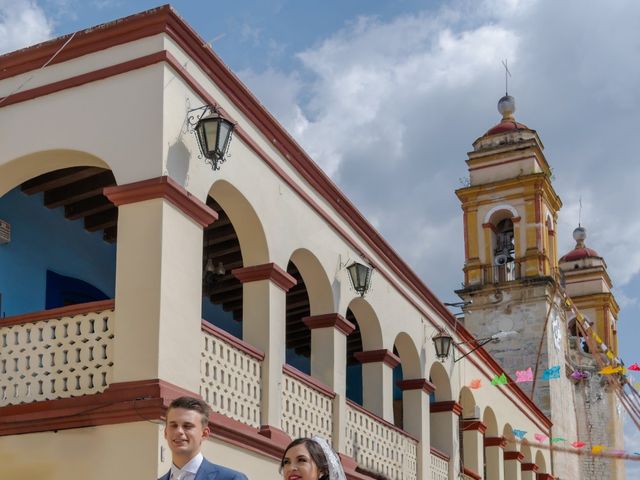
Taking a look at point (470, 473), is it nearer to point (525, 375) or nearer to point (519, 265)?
point (525, 375)

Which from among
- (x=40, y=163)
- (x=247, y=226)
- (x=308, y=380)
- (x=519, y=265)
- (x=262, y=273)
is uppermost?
(x=519, y=265)

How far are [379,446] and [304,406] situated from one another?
2.60 meters

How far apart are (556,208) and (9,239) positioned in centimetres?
2193

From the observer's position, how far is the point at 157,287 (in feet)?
31.6

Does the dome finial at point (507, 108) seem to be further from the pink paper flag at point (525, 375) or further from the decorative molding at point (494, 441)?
the decorative molding at point (494, 441)

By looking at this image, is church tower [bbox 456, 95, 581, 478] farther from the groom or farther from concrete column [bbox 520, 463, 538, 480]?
the groom

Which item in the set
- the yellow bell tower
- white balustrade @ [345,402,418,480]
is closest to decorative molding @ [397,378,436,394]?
white balustrade @ [345,402,418,480]

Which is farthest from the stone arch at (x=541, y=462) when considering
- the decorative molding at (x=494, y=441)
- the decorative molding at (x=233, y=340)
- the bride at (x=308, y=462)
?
the bride at (x=308, y=462)

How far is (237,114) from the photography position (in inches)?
461

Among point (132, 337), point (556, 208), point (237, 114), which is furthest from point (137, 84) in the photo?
point (556, 208)

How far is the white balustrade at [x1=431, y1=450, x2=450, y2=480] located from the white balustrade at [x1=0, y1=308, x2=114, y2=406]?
334 inches

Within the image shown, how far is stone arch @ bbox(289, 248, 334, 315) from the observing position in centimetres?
1338

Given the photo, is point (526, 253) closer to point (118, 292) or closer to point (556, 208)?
point (556, 208)

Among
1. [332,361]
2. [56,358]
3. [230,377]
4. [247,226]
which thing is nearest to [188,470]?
[56,358]
